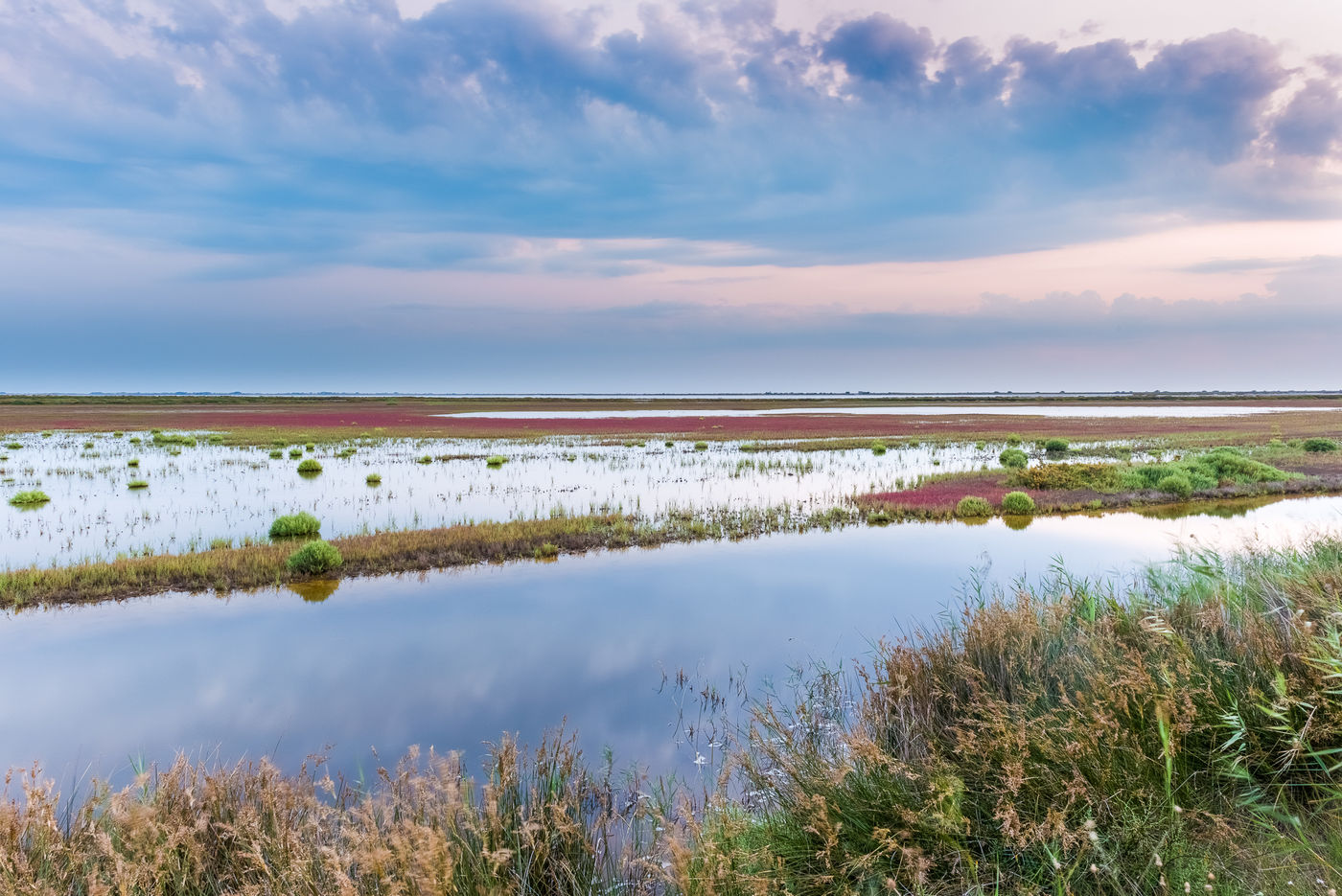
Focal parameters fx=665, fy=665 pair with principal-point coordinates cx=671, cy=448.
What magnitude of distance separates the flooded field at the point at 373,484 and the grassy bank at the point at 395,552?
1531 millimetres

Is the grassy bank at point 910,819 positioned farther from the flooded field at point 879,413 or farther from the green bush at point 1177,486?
the flooded field at point 879,413

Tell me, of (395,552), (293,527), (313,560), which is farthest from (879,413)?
(313,560)

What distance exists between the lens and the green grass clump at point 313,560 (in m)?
14.4

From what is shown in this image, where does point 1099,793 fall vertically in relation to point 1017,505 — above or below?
above

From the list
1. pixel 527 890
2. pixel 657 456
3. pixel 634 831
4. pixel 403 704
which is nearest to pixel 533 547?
pixel 403 704

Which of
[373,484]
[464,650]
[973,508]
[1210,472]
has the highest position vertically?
[1210,472]

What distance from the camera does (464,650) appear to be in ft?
33.6

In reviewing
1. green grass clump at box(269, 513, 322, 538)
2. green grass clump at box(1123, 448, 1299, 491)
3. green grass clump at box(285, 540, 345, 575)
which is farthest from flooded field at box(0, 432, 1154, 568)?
green grass clump at box(1123, 448, 1299, 491)

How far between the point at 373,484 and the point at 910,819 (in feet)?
88.0

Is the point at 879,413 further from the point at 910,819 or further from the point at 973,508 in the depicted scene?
the point at 910,819

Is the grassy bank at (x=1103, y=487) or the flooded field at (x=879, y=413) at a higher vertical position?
the flooded field at (x=879, y=413)

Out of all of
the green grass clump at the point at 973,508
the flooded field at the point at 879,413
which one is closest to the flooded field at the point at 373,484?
the green grass clump at the point at 973,508

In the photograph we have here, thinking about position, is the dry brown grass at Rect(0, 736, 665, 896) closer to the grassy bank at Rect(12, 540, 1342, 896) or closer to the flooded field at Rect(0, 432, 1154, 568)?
the grassy bank at Rect(12, 540, 1342, 896)

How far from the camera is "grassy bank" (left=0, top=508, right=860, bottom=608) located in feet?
42.8
